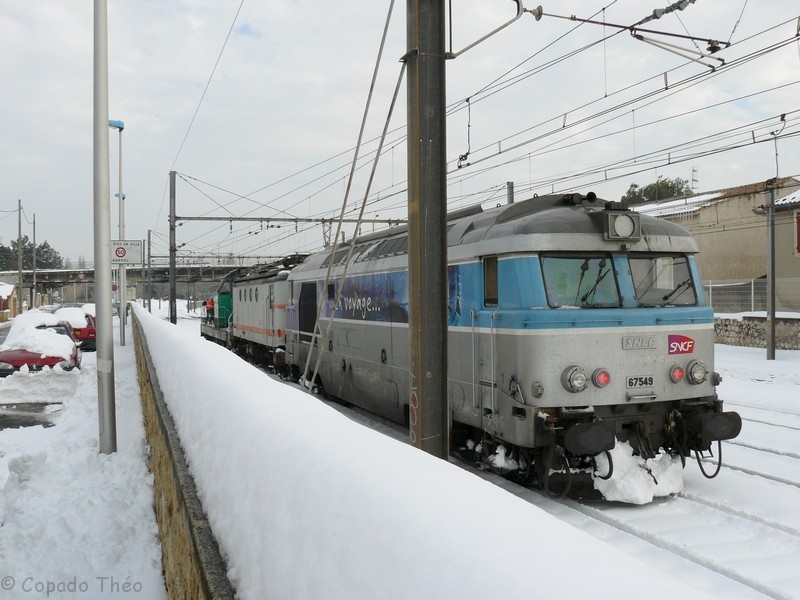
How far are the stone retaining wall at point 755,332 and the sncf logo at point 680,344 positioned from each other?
65.9 ft

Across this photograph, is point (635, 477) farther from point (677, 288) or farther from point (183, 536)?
point (183, 536)

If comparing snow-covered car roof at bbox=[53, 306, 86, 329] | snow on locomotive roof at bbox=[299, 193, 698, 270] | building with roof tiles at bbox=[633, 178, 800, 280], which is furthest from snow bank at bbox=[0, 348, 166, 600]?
building with roof tiles at bbox=[633, 178, 800, 280]

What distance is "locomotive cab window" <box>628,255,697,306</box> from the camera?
26.2ft

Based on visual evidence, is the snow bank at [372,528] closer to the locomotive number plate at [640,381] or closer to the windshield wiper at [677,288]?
the locomotive number plate at [640,381]

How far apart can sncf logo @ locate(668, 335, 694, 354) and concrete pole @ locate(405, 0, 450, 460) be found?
2868 millimetres

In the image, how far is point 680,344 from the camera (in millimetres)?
7859

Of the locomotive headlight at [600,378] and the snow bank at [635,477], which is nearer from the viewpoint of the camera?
the snow bank at [635,477]

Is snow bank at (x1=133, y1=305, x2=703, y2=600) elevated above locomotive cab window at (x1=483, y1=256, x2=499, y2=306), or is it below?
below

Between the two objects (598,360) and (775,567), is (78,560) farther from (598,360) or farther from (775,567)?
(775,567)

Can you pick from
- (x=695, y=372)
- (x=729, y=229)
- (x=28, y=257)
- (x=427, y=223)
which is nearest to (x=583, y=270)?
(x=695, y=372)

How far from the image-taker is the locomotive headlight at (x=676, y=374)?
25.5ft

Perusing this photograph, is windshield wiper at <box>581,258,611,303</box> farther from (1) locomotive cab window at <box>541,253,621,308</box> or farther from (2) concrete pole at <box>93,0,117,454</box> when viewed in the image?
(2) concrete pole at <box>93,0,117,454</box>

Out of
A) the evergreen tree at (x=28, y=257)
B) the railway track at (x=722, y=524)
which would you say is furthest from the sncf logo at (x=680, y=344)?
the evergreen tree at (x=28, y=257)

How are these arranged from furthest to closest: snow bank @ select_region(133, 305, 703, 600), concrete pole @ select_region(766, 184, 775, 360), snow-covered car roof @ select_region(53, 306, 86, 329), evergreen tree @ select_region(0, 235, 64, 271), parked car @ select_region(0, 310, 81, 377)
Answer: evergreen tree @ select_region(0, 235, 64, 271) < snow-covered car roof @ select_region(53, 306, 86, 329) < concrete pole @ select_region(766, 184, 775, 360) < parked car @ select_region(0, 310, 81, 377) < snow bank @ select_region(133, 305, 703, 600)
